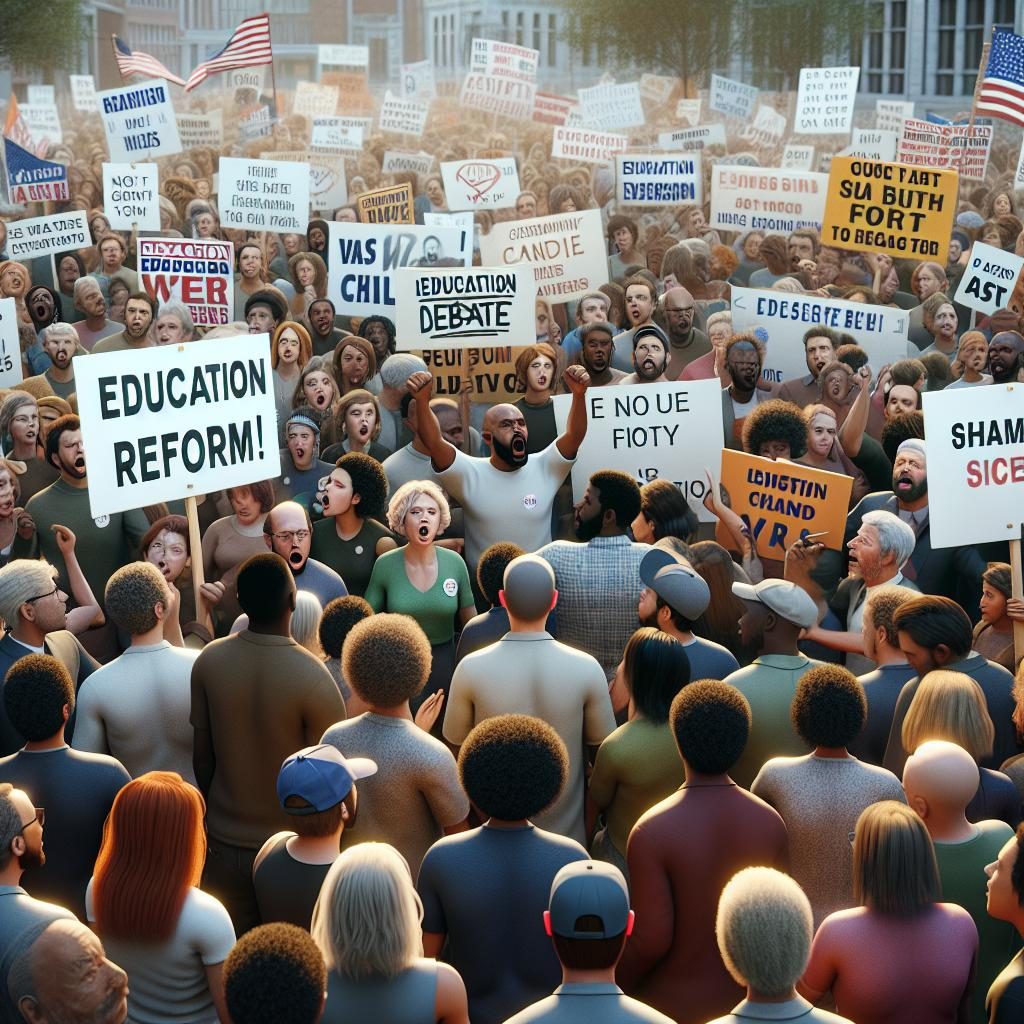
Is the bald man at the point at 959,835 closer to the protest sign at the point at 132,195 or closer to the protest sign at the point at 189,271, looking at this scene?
the protest sign at the point at 189,271

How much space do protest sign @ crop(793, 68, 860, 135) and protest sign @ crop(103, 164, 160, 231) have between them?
34.7 ft

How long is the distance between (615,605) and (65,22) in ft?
163

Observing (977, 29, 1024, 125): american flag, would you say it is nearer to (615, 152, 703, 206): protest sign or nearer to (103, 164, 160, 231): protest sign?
(615, 152, 703, 206): protest sign

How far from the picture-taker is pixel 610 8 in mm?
52281

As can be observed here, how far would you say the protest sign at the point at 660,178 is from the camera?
54.7 ft

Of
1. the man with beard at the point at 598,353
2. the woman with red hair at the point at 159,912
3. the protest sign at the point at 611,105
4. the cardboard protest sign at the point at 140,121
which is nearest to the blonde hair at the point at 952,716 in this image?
the woman with red hair at the point at 159,912

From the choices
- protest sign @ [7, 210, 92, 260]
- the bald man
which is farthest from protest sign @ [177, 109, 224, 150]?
the bald man

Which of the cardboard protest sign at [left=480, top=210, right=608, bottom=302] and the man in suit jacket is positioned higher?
the cardboard protest sign at [left=480, top=210, right=608, bottom=302]

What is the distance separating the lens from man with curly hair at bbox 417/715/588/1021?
4008 mm

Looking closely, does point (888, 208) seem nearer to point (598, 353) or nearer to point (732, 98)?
point (598, 353)

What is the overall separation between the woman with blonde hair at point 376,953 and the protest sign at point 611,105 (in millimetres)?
23494

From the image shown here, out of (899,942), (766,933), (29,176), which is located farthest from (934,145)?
(766,933)

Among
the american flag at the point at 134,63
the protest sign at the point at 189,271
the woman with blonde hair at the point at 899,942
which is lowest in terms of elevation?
the woman with blonde hair at the point at 899,942

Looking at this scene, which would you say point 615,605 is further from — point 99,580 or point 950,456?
point 99,580
